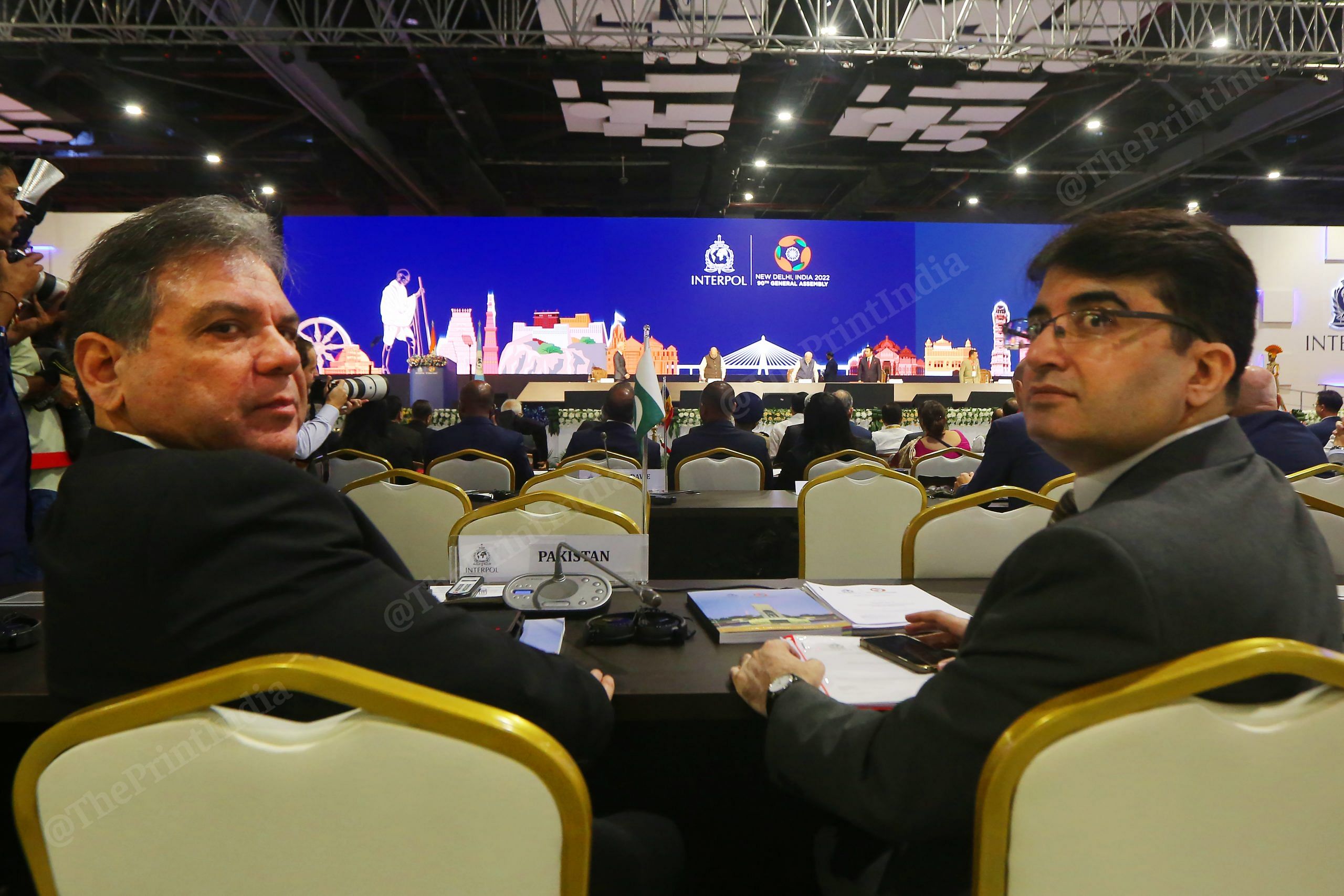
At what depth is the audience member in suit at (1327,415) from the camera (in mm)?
6363

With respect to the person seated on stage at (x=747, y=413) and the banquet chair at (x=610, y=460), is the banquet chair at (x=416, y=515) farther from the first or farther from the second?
the person seated on stage at (x=747, y=413)

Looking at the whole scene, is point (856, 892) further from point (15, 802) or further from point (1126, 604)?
point (15, 802)

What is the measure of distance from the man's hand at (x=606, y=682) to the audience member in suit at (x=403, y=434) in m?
4.15

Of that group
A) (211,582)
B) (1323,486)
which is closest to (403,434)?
(211,582)

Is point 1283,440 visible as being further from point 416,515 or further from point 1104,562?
point 416,515

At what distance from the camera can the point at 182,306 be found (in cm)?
93

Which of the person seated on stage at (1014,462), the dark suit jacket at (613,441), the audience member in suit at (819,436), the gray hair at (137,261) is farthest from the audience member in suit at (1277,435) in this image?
the gray hair at (137,261)

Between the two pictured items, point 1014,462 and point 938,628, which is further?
point 1014,462

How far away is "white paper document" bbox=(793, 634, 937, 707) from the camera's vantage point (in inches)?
42.2

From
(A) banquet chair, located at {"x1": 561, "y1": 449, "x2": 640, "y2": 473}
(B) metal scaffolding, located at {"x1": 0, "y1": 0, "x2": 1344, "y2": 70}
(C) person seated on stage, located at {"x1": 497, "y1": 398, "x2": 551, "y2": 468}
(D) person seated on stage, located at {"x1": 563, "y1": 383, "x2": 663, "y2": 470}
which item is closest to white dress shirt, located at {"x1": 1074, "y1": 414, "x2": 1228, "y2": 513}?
(A) banquet chair, located at {"x1": 561, "y1": 449, "x2": 640, "y2": 473}

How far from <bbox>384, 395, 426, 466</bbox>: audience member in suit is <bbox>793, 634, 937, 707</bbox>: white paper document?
4.15m

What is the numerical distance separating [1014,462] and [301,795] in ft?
9.64

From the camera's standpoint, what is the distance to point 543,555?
1717 mm

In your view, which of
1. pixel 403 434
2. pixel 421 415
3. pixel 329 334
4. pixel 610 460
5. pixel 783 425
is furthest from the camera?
pixel 329 334
